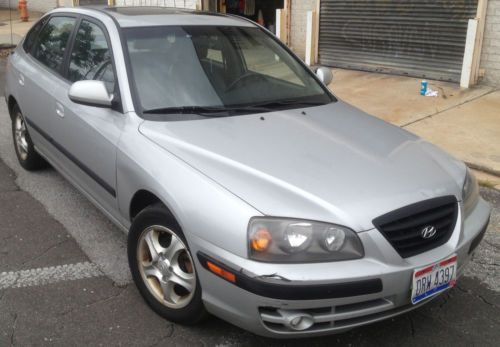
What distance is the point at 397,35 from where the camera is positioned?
903 centimetres

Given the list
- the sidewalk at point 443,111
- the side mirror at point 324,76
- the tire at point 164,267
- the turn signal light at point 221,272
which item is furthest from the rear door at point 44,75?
the sidewalk at point 443,111

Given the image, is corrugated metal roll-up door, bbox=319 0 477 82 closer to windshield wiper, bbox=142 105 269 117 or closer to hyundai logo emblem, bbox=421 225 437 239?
windshield wiper, bbox=142 105 269 117

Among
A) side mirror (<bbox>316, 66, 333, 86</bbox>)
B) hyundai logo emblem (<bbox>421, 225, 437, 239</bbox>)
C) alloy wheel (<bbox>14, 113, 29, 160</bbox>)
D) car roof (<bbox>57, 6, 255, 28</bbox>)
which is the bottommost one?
alloy wheel (<bbox>14, 113, 29, 160</bbox>)

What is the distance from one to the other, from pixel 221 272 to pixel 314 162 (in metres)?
0.77

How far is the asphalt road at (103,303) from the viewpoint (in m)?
2.90

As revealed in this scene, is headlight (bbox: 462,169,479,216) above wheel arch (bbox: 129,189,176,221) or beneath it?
above

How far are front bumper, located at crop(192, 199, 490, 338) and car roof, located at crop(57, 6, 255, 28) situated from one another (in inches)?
74.6

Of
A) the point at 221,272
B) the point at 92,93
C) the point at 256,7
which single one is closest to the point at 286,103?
the point at 92,93

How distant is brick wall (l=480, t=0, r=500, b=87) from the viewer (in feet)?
25.7

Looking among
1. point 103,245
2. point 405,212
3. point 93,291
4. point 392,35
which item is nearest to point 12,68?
point 103,245

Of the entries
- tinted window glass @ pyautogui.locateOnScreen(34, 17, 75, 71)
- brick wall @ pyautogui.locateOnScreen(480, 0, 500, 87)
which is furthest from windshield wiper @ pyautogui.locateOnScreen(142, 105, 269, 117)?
brick wall @ pyautogui.locateOnScreen(480, 0, 500, 87)

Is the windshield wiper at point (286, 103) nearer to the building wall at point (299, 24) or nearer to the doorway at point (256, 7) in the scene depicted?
the building wall at point (299, 24)

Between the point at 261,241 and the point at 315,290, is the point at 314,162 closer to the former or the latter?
the point at 261,241

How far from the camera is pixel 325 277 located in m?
2.38
